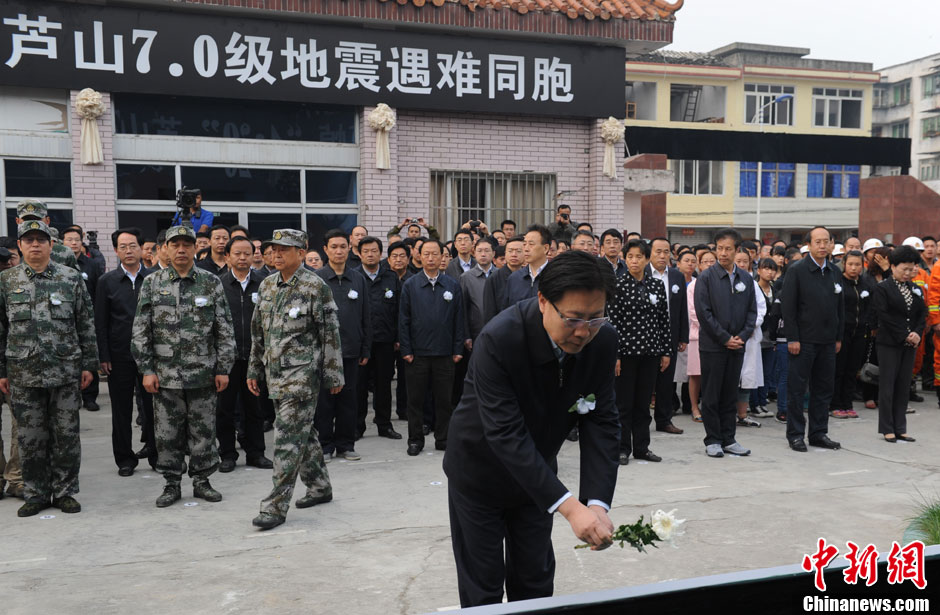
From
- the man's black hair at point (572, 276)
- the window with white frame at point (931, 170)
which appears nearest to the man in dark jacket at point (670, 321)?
the man's black hair at point (572, 276)

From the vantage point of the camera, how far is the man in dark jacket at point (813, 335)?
7501 mm

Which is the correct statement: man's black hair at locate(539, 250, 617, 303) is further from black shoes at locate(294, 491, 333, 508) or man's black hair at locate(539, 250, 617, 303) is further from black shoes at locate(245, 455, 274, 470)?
black shoes at locate(245, 455, 274, 470)

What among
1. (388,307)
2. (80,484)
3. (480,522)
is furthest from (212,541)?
(388,307)

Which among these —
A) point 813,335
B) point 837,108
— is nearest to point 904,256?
point 813,335

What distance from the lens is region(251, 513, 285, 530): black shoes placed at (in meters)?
5.26

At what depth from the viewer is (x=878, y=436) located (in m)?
8.12

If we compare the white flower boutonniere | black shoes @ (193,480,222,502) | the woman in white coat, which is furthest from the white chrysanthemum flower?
the woman in white coat

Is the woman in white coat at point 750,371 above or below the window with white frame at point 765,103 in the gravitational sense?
below

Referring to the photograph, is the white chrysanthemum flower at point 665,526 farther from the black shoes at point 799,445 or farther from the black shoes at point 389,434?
the black shoes at point 389,434

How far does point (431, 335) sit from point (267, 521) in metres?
2.76

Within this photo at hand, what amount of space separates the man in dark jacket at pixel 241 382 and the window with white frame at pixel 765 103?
3408 centimetres

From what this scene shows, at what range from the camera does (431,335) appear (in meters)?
7.61

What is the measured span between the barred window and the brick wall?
181 inches

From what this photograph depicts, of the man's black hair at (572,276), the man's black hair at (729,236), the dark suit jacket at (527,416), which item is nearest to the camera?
the man's black hair at (572,276)
